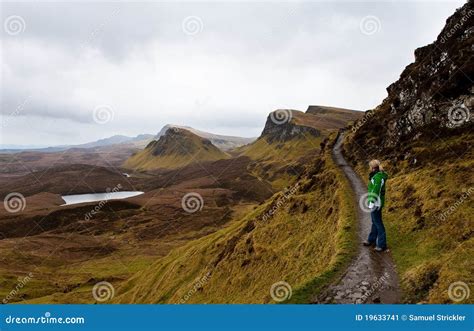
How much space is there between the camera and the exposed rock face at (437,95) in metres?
33.3

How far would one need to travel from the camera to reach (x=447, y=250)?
19.1 metres

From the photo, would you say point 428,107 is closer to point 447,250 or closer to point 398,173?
point 398,173

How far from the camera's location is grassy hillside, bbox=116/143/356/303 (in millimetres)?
23917

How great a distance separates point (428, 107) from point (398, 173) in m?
7.53

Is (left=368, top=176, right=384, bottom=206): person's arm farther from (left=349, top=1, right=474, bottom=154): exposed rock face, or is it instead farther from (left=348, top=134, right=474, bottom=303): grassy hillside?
(left=349, top=1, right=474, bottom=154): exposed rock face

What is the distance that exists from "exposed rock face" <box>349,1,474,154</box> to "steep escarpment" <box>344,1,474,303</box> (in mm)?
85

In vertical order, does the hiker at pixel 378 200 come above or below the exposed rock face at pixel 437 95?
below

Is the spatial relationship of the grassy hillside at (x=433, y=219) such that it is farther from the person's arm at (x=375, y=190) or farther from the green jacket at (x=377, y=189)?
the person's arm at (x=375, y=190)

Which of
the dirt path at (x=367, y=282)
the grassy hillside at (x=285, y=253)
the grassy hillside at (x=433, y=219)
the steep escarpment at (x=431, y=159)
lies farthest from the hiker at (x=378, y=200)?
the grassy hillside at (x=285, y=253)

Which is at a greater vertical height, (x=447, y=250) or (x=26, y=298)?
(x=447, y=250)

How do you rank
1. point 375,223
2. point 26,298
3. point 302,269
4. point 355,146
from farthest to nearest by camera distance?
point 26,298
point 355,146
point 302,269
point 375,223

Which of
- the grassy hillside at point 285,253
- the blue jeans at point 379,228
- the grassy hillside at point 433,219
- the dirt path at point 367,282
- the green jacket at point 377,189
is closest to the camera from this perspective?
the grassy hillside at point 433,219

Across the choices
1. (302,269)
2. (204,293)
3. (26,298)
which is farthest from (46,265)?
(302,269)

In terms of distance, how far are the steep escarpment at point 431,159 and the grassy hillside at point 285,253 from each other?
11.6 feet
